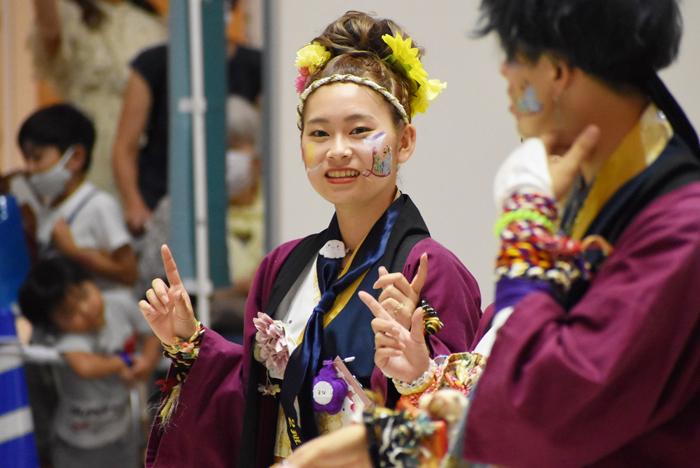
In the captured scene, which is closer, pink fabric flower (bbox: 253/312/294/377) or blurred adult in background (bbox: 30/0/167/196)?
pink fabric flower (bbox: 253/312/294/377)

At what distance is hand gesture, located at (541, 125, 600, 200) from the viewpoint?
90 centimetres

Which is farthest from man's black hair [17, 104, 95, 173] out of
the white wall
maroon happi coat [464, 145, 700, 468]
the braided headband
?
maroon happi coat [464, 145, 700, 468]

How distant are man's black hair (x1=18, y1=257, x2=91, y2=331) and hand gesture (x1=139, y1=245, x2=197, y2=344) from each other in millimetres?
1782

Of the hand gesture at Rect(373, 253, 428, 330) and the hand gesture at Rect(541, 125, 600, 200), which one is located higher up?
the hand gesture at Rect(541, 125, 600, 200)

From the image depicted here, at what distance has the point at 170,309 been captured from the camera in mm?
1469

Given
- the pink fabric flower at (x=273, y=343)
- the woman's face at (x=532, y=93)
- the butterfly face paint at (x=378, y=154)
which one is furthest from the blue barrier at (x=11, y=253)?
the woman's face at (x=532, y=93)

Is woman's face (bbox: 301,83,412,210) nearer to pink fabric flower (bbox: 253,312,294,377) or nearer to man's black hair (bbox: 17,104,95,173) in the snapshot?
pink fabric flower (bbox: 253,312,294,377)

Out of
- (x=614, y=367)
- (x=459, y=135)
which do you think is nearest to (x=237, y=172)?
(x=459, y=135)

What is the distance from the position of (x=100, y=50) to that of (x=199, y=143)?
0.62 meters

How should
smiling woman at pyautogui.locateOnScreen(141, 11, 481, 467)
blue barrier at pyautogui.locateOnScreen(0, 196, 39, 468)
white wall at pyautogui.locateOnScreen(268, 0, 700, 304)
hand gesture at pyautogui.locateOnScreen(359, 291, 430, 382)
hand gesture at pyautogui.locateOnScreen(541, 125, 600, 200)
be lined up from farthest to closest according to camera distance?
blue barrier at pyautogui.locateOnScreen(0, 196, 39, 468) → white wall at pyautogui.locateOnScreen(268, 0, 700, 304) → smiling woman at pyautogui.locateOnScreen(141, 11, 481, 467) → hand gesture at pyautogui.locateOnScreen(359, 291, 430, 382) → hand gesture at pyautogui.locateOnScreen(541, 125, 600, 200)

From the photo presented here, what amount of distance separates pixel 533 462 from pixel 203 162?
7.87 ft

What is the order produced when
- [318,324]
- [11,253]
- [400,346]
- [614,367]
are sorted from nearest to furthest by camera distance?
[614,367] < [400,346] < [318,324] < [11,253]

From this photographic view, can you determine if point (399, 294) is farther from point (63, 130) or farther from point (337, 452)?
point (63, 130)

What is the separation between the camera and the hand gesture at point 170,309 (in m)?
1.45
